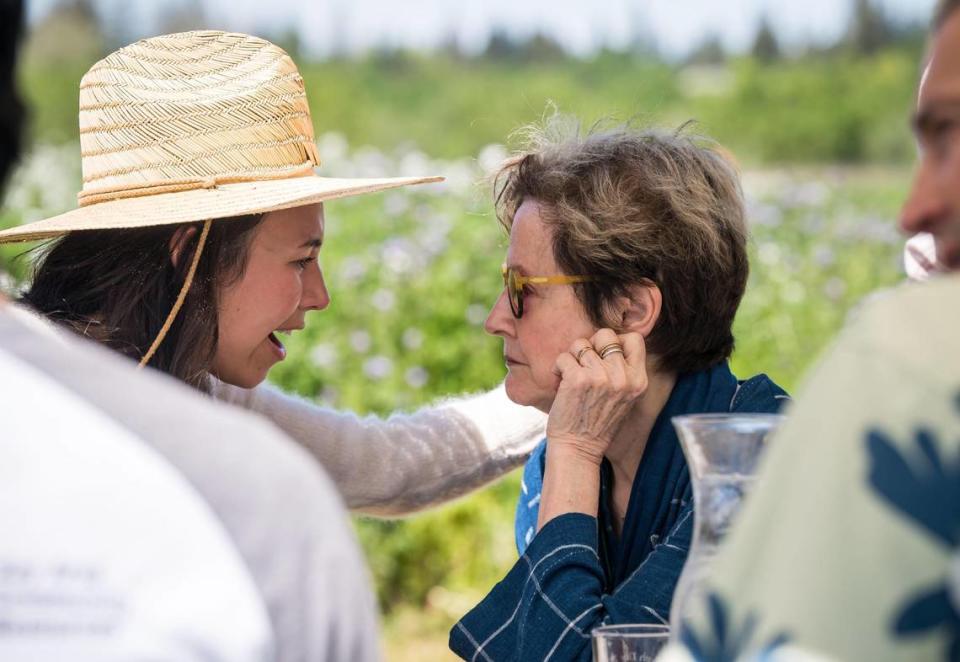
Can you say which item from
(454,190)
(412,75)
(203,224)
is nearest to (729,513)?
(203,224)

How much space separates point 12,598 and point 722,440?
2.58 ft

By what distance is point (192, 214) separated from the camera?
252 cm

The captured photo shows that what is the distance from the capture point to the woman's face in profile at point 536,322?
2791mm

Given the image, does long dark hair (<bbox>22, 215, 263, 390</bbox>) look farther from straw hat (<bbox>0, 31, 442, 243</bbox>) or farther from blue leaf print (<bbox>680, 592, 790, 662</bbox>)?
blue leaf print (<bbox>680, 592, 790, 662</bbox>)

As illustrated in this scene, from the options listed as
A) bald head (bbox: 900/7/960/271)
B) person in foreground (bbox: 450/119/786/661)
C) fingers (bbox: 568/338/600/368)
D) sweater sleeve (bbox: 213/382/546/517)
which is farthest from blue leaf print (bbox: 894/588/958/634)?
sweater sleeve (bbox: 213/382/546/517)

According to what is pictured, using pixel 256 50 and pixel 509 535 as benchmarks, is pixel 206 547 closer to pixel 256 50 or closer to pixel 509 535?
pixel 256 50

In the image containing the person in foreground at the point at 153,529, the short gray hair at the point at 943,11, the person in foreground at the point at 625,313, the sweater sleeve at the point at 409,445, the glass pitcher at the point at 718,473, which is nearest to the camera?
the person in foreground at the point at 153,529

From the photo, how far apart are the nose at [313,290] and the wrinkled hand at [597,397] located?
1.92 ft

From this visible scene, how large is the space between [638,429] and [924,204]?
166 cm

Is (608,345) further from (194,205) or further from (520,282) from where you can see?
(194,205)

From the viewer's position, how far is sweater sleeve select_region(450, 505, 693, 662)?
2230mm

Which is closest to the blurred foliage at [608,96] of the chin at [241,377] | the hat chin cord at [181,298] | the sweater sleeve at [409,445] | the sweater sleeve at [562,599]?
the sweater sleeve at [409,445]

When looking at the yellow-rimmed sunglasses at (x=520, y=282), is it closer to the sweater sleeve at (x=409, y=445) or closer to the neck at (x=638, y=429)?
the neck at (x=638, y=429)

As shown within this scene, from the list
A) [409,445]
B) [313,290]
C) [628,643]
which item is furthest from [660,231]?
[628,643]
